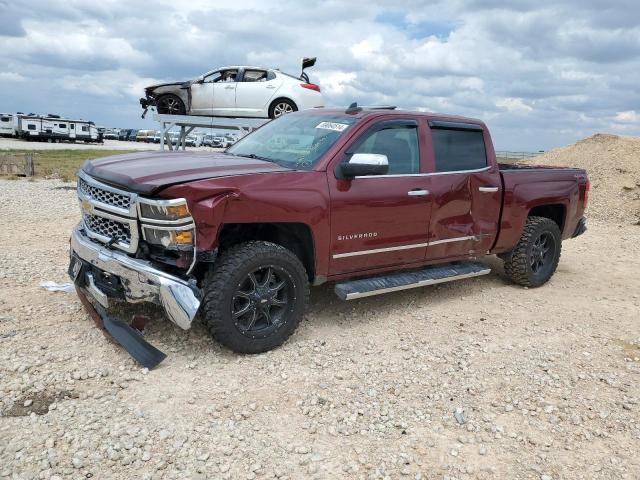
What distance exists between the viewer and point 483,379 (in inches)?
158

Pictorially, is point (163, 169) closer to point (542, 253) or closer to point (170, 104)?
point (542, 253)

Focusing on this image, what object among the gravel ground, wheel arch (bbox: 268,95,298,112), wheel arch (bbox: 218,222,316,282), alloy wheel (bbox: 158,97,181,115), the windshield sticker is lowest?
the gravel ground

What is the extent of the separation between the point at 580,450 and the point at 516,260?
3.32 m

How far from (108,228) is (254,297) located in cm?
124

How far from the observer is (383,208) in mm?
4688

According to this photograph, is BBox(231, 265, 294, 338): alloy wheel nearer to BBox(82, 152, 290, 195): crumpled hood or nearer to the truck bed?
BBox(82, 152, 290, 195): crumpled hood

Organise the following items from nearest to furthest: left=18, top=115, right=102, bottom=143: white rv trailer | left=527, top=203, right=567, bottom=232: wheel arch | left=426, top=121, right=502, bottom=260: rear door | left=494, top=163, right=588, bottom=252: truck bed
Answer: left=426, top=121, right=502, bottom=260: rear door → left=494, top=163, right=588, bottom=252: truck bed → left=527, top=203, right=567, bottom=232: wheel arch → left=18, top=115, right=102, bottom=143: white rv trailer

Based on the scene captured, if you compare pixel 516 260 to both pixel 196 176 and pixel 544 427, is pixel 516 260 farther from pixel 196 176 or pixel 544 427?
pixel 196 176

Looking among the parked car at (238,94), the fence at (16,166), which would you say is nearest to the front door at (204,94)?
the parked car at (238,94)

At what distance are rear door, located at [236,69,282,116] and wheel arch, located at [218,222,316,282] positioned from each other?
24.1ft

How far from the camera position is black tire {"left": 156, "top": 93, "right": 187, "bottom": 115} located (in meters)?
11.7

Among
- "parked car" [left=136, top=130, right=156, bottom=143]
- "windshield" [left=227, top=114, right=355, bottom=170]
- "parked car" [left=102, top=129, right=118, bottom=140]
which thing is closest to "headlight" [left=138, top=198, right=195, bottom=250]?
"windshield" [left=227, top=114, right=355, bottom=170]

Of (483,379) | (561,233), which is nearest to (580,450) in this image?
(483,379)

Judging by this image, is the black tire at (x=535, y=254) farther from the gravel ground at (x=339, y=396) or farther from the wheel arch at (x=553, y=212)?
the gravel ground at (x=339, y=396)
